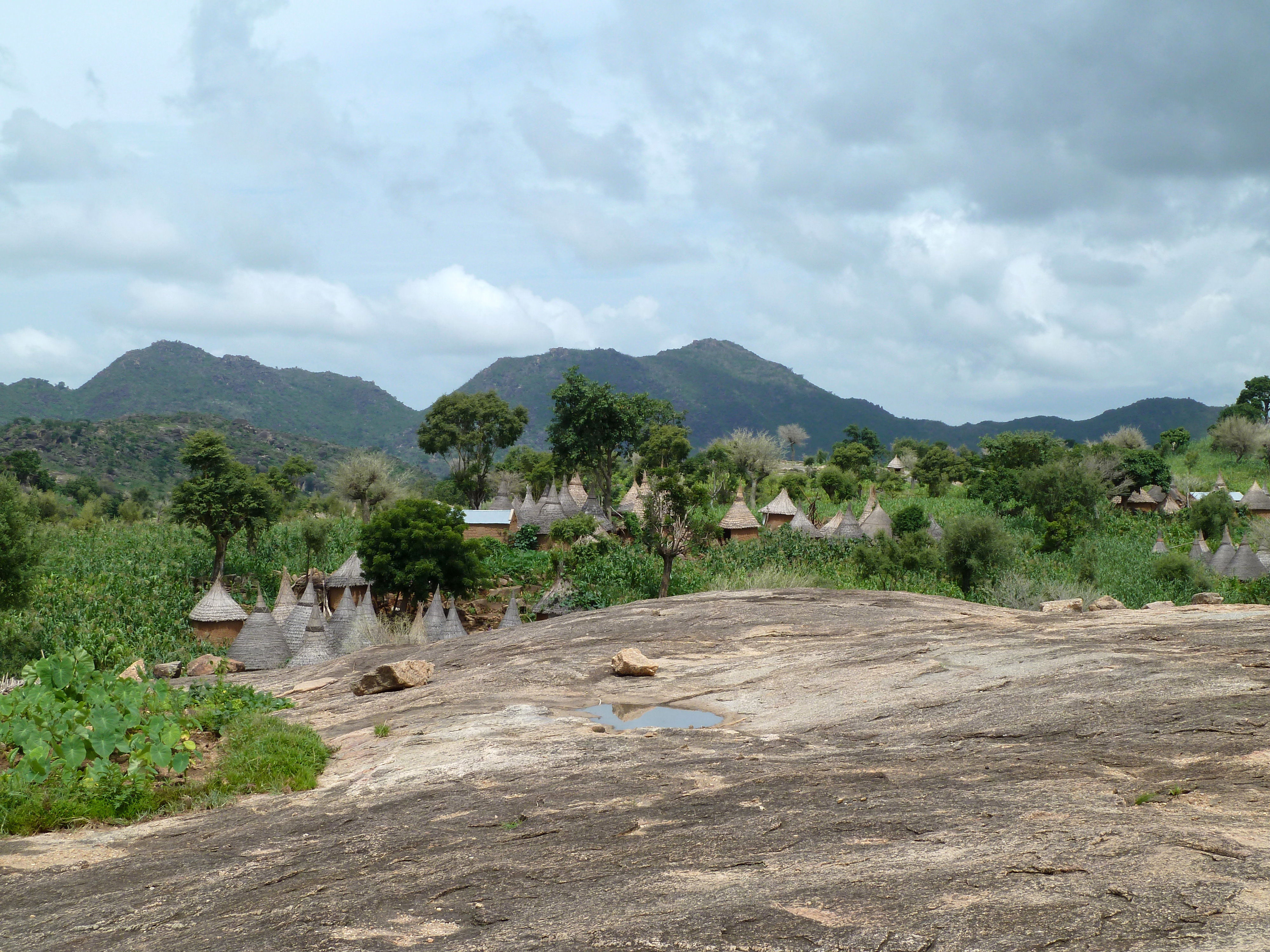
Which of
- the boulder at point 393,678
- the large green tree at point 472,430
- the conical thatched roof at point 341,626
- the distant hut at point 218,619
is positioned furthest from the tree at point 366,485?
the boulder at point 393,678

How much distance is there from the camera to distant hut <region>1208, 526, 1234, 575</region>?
114ft

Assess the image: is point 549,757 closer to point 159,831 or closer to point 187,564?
point 159,831

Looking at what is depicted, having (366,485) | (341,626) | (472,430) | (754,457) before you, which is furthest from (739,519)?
(754,457)

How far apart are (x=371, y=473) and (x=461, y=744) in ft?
169

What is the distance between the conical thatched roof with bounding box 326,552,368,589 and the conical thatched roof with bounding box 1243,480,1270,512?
1833 inches

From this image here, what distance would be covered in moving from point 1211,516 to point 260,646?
43.4 m

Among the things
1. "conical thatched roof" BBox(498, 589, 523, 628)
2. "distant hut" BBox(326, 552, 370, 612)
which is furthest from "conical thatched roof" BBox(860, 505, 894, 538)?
"distant hut" BBox(326, 552, 370, 612)

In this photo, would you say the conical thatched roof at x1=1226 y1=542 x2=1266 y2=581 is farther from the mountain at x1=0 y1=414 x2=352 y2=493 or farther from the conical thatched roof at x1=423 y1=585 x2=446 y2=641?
the mountain at x1=0 y1=414 x2=352 y2=493

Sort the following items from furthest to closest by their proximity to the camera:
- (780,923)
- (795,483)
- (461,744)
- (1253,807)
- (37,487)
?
(37,487) → (795,483) → (461,744) → (1253,807) → (780,923)

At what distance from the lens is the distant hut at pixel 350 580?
3141 cm

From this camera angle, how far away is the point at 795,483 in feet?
182

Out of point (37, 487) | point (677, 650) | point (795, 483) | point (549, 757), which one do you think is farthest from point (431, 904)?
point (37, 487)

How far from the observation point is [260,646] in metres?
23.5

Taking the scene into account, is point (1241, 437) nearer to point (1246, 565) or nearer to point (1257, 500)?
point (1257, 500)
